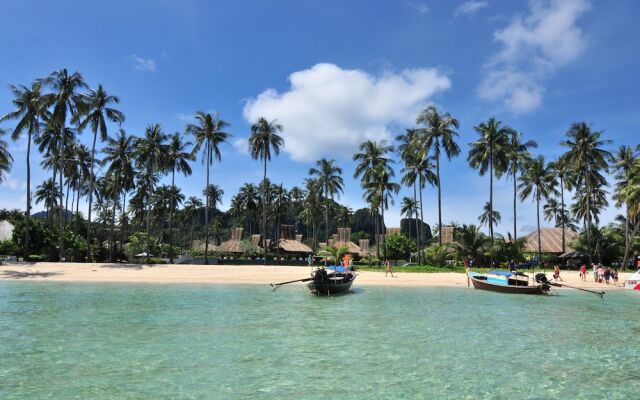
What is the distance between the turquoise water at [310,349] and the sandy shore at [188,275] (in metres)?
12.5

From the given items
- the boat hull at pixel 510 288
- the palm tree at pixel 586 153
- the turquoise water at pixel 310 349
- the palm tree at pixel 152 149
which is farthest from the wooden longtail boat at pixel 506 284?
the palm tree at pixel 152 149

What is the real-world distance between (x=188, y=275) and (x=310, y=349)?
29.1 m

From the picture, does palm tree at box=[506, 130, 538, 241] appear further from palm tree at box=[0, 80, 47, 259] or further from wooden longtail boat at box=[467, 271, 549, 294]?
palm tree at box=[0, 80, 47, 259]

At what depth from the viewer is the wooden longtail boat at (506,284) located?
29.9m

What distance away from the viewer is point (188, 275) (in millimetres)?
39531

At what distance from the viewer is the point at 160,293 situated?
27781 millimetres

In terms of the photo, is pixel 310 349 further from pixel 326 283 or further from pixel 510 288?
pixel 510 288

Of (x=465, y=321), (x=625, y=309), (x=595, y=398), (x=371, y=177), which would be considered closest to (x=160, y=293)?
(x=465, y=321)

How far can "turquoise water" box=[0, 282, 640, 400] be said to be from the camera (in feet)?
31.3

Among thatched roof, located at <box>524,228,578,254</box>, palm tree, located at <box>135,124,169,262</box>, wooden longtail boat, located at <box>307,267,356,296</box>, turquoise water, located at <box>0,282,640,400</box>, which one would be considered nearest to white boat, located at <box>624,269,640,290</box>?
A: turquoise water, located at <box>0,282,640,400</box>

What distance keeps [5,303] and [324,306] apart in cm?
1629

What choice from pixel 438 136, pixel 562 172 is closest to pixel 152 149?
pixel 438 136

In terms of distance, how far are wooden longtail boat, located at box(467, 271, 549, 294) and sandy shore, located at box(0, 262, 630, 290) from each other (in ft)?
11.5

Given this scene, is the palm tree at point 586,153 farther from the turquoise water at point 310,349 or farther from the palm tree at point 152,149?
the palm tree at point 152,149
